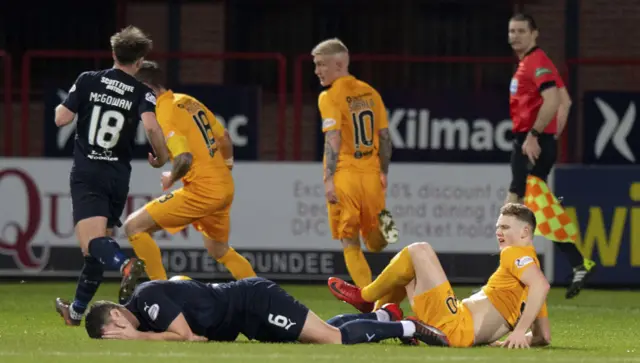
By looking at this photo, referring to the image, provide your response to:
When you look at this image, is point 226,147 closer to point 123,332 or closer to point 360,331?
point 360,331

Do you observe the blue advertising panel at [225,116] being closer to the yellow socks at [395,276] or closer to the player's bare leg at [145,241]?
the player's bare leg at [145,241]

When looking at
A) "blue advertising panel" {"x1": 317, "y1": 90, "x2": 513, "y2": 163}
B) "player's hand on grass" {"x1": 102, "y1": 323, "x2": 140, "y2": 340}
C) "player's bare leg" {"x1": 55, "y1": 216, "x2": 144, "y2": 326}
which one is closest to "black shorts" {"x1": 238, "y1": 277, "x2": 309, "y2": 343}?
"player's hand on grass" {"x1": 102, "y1": 323, "x2": 140, "y2": 340}

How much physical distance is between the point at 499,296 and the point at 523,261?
0.30 meters

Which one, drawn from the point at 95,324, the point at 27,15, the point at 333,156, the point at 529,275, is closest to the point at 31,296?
the point at 333,156

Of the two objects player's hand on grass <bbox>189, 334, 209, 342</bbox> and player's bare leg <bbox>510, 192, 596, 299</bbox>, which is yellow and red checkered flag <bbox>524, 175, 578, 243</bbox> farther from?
player's hand on grass <bbox>189, 334, 209, 342</bbox>

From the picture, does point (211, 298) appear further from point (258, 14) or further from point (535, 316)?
point (258, 14)

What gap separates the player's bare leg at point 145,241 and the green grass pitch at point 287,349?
30.1 inches

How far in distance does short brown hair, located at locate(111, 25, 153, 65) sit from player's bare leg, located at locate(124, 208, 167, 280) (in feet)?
4.53

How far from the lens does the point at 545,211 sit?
13922 mm

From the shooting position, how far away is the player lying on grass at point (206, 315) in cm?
926

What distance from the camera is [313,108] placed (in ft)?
55.3

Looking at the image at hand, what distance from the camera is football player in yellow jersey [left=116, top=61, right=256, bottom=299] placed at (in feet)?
39.9

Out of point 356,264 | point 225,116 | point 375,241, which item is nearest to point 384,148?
point 375,241

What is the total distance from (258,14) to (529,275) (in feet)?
44.4
